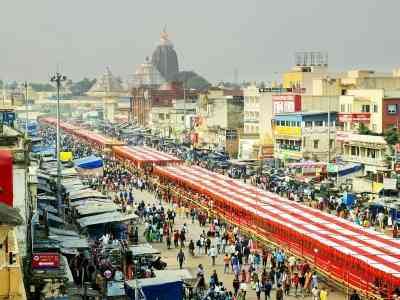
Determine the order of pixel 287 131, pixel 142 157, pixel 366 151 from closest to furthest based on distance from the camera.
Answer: pixel 366 151 < pixel 142 157 < pixel 287 131

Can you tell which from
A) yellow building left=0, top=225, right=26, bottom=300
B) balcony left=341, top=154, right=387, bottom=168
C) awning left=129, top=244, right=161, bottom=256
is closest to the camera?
yellow building left=0, top=225, right=26, bottom=300

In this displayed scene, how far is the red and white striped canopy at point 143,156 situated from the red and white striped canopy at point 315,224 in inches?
489

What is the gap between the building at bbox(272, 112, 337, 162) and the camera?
6178cm

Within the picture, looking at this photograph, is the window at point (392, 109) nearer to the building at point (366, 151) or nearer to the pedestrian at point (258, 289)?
the building at point (366, 151)

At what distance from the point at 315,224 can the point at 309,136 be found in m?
32.4

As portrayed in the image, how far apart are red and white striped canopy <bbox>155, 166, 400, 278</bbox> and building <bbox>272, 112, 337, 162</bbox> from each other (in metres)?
16.4

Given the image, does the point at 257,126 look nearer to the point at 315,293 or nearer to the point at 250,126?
the point at 250,126

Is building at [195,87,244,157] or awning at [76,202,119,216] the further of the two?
building at [195,87,244,157]

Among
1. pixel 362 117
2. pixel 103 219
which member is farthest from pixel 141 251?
pixel 362 117

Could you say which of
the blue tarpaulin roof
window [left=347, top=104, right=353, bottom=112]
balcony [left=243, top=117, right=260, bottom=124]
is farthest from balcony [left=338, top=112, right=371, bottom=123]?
the blue tarpaulin roof

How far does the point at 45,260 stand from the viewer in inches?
731

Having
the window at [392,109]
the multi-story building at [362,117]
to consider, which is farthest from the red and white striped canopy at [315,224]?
the window at [392,109]

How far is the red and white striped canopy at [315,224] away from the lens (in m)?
24.1

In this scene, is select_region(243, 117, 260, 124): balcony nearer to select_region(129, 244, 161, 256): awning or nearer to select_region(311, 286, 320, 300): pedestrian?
select_region(129, 244, 161, 256): awning
